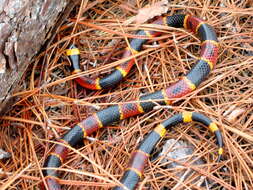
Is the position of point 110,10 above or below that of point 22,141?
above

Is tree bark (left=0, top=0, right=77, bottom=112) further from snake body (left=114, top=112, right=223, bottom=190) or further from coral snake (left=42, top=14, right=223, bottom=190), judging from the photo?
snake body (left=114, top=112, right=223, bottom=190)

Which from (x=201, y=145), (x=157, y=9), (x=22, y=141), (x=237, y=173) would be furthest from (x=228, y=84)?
(x=22, y=141)

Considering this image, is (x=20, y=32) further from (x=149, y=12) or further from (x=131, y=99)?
(x=149, y=12)

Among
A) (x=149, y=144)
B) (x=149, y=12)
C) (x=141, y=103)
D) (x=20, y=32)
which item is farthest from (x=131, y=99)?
(x=20, y=32)

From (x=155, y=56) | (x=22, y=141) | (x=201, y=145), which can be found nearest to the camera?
(x=201, y=145)

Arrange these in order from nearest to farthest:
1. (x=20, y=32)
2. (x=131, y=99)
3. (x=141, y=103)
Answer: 1. (x=20, y=32)
2. (x=141, y=103)
3. (x=131, y=99)

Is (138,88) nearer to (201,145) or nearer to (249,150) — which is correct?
(201,145)

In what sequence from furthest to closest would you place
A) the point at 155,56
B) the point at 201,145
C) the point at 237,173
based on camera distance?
1. the point at 155,56
2. the point at 201,145
3. the point at 237,173

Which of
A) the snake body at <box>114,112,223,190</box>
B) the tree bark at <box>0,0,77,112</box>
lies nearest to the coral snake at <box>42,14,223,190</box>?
the snake body at <box>114,112,223,190</box>
